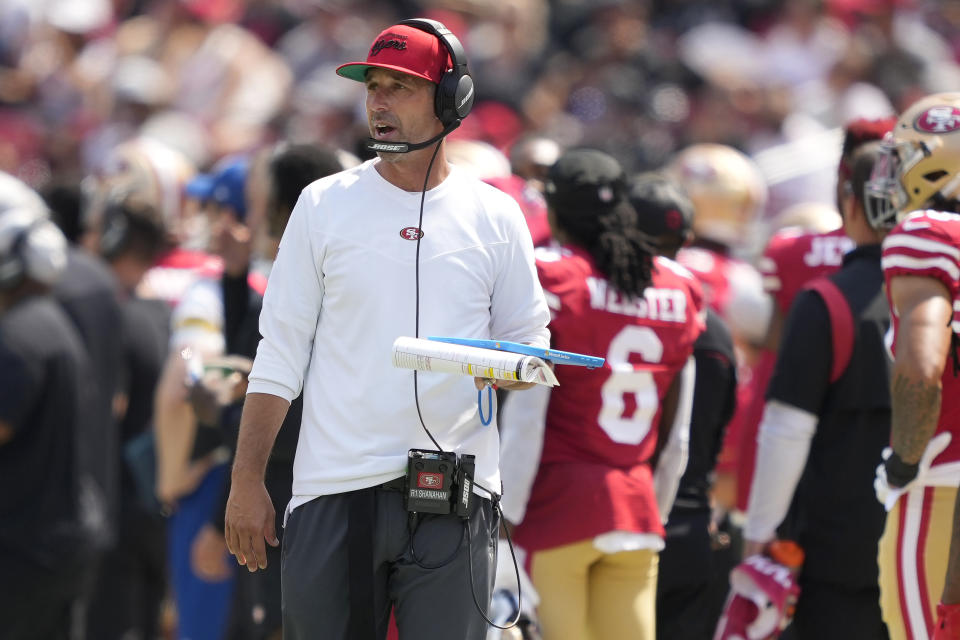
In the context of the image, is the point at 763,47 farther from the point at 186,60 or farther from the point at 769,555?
the point at 769,555

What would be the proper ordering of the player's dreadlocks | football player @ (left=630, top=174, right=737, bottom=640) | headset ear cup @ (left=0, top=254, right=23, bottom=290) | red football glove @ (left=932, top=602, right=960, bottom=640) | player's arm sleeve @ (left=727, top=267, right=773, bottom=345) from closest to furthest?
red football glove @ (left=932, top=602, right=960, bottom=640) → the player's dreadlocks → football player @ (left=630, top=174, right=737, bottom=640) → headset ear cup @ (left=0, top=254, right=23, bottom=290) → player's arm sleeve @ (left=727, top=267, right=773, bottom=345)

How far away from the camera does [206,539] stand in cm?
584

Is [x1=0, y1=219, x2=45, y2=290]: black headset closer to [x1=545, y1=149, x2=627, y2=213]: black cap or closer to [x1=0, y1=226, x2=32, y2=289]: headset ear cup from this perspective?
[x1=0, y1=226, x2=32, y2=289]: headset ear cup

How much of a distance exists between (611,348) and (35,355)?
8.63 ft

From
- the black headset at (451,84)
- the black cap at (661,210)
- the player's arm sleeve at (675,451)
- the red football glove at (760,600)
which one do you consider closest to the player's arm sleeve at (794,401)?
the red football glove at (760,600)

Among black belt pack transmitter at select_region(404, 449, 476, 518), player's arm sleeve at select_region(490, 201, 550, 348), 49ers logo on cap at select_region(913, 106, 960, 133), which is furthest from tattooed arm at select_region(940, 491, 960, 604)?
49ers logo on cap at select_region(913, 106, 960, 133)

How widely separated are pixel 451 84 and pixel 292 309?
71cm

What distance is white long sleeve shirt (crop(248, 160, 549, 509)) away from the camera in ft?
12.5

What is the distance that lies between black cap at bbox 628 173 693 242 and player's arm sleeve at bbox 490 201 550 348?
66.4 inches

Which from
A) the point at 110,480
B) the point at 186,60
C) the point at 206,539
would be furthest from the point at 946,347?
the point at 186,60

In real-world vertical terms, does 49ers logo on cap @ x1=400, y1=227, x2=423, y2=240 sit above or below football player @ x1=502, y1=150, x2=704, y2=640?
above

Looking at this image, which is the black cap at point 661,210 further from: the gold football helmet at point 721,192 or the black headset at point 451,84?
the gold football helmet at point 721,192

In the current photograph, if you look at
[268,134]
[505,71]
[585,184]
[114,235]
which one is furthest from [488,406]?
[505,71]

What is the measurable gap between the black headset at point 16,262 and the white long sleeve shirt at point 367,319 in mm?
2958
